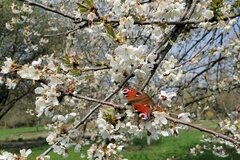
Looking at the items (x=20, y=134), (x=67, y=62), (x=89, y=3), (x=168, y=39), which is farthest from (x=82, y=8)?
(x=20, y=134)

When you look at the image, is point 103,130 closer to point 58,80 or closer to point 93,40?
point 58,80

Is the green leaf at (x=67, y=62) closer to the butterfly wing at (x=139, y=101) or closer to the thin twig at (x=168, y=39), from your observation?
the thin twig at (x=168, y=39)

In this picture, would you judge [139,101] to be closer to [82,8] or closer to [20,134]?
[82,8]

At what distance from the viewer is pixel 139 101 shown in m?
1.69

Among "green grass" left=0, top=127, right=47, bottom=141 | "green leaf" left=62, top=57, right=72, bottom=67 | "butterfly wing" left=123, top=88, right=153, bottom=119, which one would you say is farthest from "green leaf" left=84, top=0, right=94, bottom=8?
"green grass" left=0, top=127, right=47, bottom=141

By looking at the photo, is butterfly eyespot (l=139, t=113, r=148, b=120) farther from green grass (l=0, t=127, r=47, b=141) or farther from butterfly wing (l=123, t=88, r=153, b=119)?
green grass (l=0, t=127, r=47, b=141)

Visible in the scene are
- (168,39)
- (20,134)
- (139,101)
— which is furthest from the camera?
(20,134)

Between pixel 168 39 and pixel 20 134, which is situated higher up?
pixel 20 134

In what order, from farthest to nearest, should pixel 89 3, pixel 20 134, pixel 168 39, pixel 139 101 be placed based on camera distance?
1. pixel 20 134
2. pixel 168 39
3. pixel 89 3
4. pixel 139 101

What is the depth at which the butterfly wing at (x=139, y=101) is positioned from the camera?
167 centimetres

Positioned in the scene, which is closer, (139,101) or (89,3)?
(139,101)

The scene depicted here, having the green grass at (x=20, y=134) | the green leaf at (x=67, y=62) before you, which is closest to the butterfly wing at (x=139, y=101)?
the green leaf at (x=67, y=62)

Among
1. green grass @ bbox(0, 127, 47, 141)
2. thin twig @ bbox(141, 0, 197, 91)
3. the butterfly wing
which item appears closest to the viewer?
the butterfly wing

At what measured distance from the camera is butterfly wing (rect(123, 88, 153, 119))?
1.67 meters
